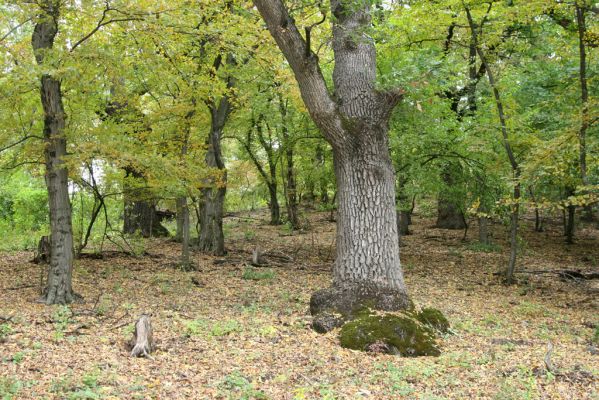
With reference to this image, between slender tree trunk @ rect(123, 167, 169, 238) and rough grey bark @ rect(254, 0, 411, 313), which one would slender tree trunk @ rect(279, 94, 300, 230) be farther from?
rough grey bark @ rect(254, 0, 411, 313)

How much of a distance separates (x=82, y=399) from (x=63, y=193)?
4557 mm

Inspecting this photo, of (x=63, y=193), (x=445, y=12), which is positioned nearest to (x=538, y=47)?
(x=445, y=12)

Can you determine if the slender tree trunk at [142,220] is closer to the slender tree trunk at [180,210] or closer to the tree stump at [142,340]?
the slender tree trunk at [180,210]

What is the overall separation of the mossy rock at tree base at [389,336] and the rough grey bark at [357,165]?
404 millimetres

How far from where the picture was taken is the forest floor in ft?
15.0

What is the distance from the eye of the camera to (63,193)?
25.4 ft

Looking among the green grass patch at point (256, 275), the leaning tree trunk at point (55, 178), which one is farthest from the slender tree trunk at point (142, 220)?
the leaning tree trunk at point (55, 178)

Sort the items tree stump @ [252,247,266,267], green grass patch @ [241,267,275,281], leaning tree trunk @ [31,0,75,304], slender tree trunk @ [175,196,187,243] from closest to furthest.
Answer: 1. leaning tree trunk @ [31,0,75,304]
2. green grass patch @ [241,267,275,281]
3. slender tree trunk @ [175,196,187,243]
4. tree stump @ [252,247,266,267]

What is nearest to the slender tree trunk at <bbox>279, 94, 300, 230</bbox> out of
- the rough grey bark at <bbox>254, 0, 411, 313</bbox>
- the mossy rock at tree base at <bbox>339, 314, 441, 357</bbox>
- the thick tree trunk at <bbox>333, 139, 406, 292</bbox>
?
the rough grey bark at <bbox>254, 0, 411, 313</bbox>

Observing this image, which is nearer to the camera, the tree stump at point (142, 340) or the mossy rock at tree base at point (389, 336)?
the tree stump at point (142, 340)

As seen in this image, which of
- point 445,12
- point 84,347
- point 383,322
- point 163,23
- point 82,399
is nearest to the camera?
Answer: point 82,399

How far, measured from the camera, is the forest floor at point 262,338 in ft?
15.0

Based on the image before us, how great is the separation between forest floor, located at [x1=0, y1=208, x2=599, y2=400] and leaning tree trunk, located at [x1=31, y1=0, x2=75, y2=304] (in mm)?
467

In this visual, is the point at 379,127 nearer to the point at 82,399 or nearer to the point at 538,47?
the point at 82,399
